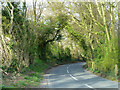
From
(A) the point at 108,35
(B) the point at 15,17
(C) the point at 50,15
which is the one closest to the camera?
(A) the point at 108,35

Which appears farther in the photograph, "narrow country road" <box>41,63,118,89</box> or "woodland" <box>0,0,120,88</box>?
"woodland" <box>0,0,120,88</box>

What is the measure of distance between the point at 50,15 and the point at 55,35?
5.45m

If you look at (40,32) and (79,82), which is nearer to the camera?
(79,82)

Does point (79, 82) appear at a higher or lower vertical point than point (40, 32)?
lower

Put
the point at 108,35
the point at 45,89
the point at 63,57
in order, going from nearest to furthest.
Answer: the point at 45,89, the point at 108,35, the point at 63,57

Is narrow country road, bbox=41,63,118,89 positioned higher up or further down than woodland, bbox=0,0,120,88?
further down

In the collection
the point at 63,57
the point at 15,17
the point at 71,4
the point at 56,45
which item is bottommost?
the point at 63,57

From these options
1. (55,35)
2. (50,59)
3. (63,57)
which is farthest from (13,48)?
(63,57)

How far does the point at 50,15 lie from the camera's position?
98.0 ft

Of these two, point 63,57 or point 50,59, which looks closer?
point 50,59

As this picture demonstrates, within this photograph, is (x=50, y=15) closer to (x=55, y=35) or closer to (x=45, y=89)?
(x=55, y=35)

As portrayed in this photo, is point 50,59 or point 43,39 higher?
point 43,39

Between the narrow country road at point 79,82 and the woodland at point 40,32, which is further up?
the woodland at point 40,32

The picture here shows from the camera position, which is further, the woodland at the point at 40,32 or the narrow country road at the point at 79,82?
the woodland at the point at 40,32
